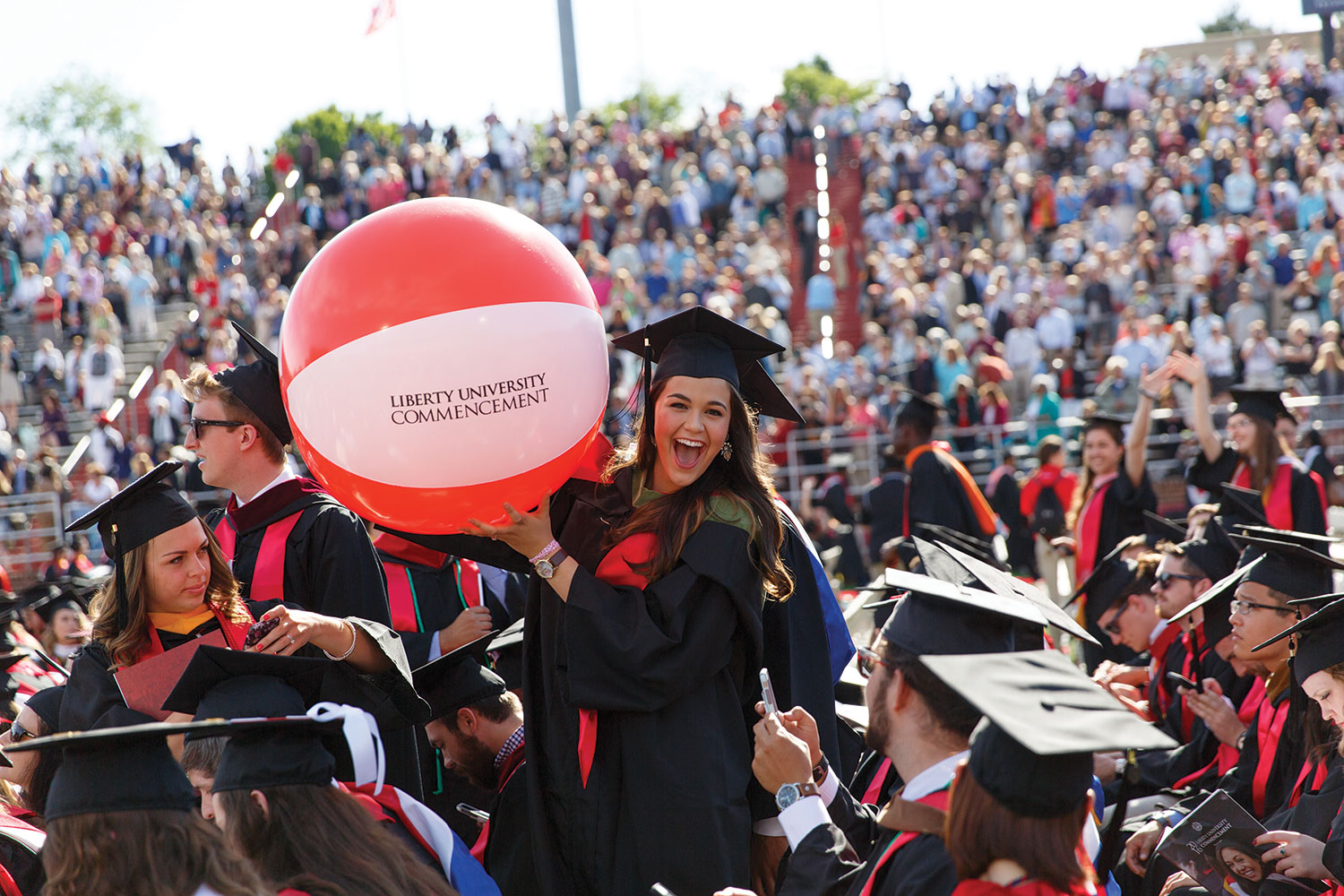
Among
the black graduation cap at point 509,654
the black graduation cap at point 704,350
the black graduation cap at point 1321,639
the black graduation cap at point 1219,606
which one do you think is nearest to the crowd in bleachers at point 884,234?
the black graduation cap at point 1219,606

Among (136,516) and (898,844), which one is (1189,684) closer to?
(898,844)

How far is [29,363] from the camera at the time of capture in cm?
1909

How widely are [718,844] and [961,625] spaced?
3.00 ft

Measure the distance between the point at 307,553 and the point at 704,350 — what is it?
1.35 meters

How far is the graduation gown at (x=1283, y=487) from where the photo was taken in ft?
23.7

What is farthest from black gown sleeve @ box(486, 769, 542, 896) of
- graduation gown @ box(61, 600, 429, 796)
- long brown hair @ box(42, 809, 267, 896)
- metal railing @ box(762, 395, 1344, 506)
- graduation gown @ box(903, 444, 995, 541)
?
metal railing @ box(762, 395, 1344, 506)

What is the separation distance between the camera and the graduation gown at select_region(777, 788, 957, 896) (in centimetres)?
236

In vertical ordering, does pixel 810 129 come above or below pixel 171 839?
above

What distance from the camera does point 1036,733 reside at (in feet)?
6.67

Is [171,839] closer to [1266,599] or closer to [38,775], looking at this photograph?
[38,775]

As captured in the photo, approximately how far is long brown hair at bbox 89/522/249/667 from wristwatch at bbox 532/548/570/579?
1003 mm

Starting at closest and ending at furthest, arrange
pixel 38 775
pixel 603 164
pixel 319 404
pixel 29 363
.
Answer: pixel 319 404 → pixel 38 775 → pixel 29 363 → pixel 603 164

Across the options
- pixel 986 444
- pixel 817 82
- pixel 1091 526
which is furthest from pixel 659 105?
pixel 1091 526

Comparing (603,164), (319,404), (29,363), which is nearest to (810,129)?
Result: (603,164)
